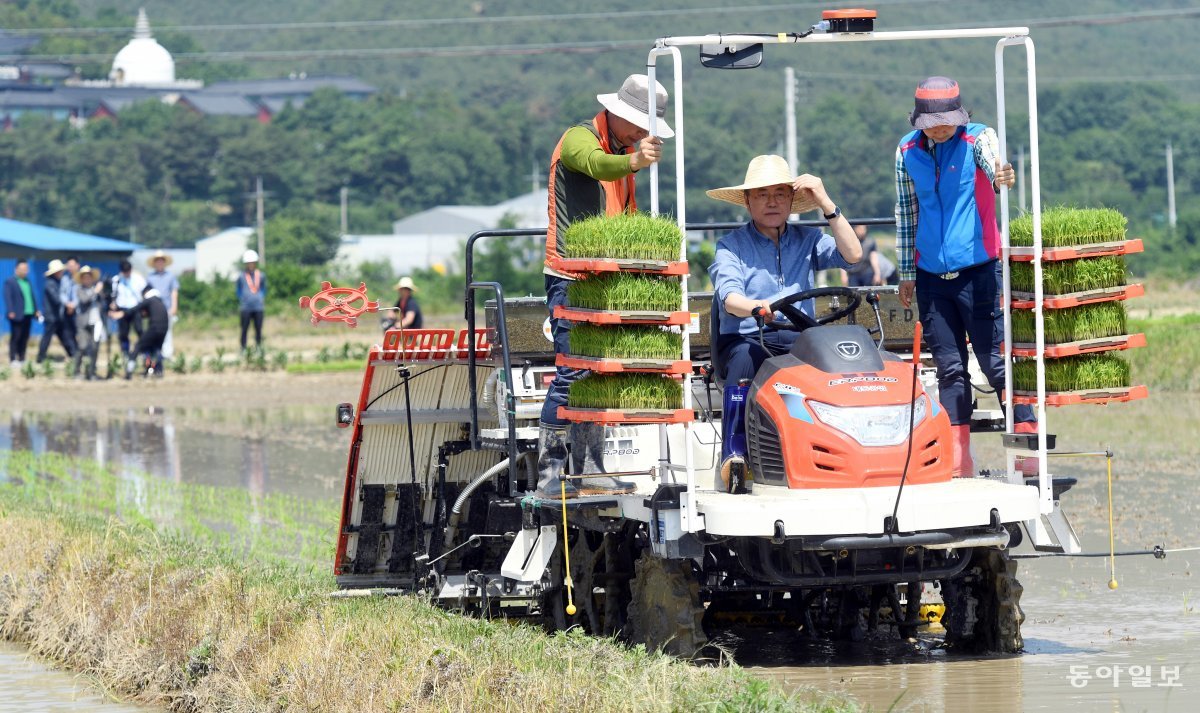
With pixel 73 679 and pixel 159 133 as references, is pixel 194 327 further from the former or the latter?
pixel 159 133

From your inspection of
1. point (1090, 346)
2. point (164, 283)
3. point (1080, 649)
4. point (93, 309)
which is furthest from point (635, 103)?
point (93, 309)

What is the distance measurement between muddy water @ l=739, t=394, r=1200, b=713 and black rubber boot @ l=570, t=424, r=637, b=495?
103 cm

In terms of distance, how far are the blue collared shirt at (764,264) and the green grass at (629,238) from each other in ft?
2.16

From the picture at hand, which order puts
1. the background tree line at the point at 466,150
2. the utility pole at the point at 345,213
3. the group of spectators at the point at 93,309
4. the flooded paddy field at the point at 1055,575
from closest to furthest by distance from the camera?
the flooded paddy field at the point at 1055,575, the group of spectators at the point at 93,309, the background tree line at the point at 466,150, the utility pole at the point at 345,213

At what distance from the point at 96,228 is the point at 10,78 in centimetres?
6601

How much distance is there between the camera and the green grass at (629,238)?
8469mm

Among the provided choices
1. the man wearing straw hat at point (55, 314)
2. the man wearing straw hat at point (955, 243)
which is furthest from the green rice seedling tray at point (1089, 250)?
the man wearing straw hat at point (55, 314)

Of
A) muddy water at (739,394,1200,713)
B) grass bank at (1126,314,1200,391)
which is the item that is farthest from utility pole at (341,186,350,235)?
muddy water at (739,394,1200,713)

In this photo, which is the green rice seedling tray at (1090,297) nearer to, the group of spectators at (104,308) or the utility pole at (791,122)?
the group of spectators at (104,308)

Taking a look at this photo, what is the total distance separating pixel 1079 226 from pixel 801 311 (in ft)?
4.22

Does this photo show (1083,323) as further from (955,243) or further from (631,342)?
(631,342)

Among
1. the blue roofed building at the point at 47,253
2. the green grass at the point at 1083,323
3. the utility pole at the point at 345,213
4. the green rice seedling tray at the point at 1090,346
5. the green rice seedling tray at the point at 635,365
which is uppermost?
the utility pole at the point at 345,213

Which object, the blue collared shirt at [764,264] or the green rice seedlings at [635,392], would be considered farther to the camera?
the blue collared shirt at [764,264]

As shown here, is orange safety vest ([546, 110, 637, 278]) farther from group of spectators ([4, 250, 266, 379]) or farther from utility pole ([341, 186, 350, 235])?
utility pole ([341, 186, 350, 235])
